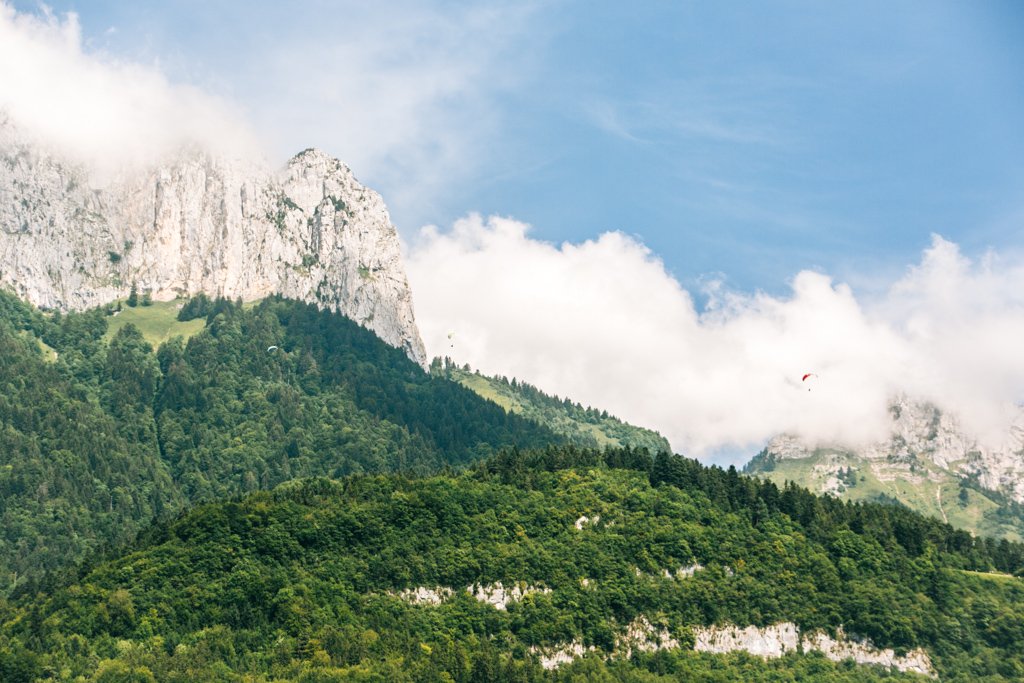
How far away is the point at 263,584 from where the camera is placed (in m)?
176

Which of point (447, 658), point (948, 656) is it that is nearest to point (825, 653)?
point (948, 656)

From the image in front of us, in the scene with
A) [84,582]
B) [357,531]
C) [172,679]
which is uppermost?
[357,531]

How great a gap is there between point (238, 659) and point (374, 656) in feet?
58.0

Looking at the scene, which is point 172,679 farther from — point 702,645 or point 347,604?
point 702,645

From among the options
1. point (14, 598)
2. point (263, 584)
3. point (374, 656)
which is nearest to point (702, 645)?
point (374, 656)

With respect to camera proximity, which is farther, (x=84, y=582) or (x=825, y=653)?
(x=825, y=653)

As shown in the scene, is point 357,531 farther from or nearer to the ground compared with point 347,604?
farther from the ground

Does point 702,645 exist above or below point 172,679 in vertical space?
above

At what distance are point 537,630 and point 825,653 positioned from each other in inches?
1887

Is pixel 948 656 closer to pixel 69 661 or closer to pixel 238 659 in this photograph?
pixel 238 659

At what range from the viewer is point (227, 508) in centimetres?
19475

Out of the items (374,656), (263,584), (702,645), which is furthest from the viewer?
(702,645)

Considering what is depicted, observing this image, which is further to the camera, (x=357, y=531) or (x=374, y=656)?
(x=357, y=531)

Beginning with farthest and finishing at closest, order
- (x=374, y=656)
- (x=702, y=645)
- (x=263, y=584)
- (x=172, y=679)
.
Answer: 1. (x=702, y=645)
2. (x=263, y=584)
3. (x=374, y=656)
4. (x=172, y=679)
